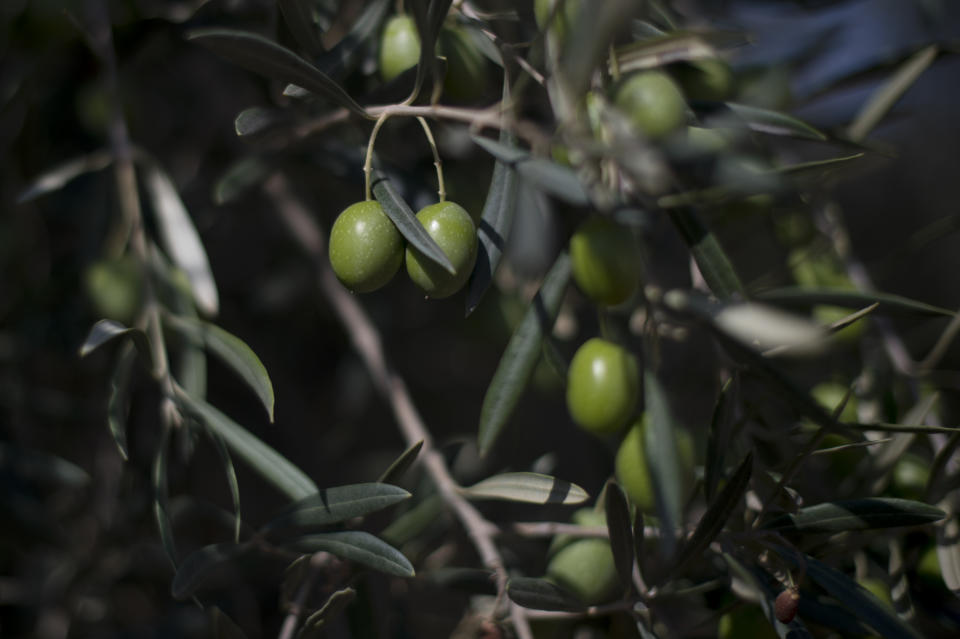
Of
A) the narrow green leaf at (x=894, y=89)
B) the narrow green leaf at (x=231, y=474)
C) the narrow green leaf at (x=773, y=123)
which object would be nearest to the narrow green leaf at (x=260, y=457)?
the narrow green leaf at (x=231, y=474)

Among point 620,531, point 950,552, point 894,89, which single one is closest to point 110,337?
point 620,531

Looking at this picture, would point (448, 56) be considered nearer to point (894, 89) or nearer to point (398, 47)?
→ point (398, 47)

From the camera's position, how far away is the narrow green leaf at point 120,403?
34.8 inches

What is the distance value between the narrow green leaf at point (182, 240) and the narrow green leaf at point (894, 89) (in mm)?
1071

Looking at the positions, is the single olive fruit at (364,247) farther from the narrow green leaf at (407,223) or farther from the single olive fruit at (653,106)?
the single olive fruit at (653,106)

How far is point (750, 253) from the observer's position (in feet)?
5.43

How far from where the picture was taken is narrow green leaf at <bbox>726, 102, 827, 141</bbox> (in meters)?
0.85

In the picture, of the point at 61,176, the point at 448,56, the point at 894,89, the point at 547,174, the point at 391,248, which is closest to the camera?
the point at 547,174

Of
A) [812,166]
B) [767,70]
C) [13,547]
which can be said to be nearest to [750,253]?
[767,70]

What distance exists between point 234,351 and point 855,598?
0.87 metres

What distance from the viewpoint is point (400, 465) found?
3.03ft

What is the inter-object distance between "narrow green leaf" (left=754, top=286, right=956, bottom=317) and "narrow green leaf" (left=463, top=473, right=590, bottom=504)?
35 centimetres

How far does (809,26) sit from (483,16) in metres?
0.94

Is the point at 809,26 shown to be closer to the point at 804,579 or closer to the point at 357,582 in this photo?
the point at 804,579
